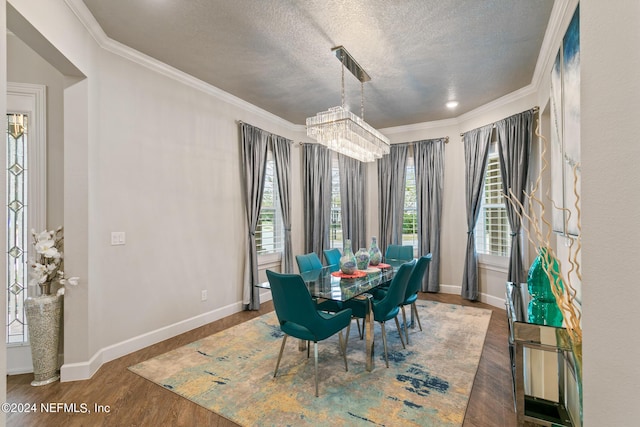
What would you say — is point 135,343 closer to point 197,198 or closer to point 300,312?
point 197,198

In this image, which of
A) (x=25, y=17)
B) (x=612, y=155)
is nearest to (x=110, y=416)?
(x=25, y=17)

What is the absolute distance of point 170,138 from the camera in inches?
131

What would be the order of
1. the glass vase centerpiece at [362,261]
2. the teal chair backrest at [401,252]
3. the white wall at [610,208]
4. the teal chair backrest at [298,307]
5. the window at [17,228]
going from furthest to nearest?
the teal chair backrest at [401,252] < the glass vase centerpiece at [362,261] < the window at [17,228] < the teal chair backrest at [298,307] < the white wall at [610,208]

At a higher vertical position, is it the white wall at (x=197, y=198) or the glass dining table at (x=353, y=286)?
the white wall at (x=197, y=198)

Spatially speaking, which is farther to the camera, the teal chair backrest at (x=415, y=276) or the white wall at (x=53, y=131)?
the teal chair backrest at (x=415, y=276)

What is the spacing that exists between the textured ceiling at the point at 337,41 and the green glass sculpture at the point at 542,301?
6.62ft

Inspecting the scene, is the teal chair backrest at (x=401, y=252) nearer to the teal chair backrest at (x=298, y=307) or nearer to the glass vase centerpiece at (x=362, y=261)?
the glass vase centerpiece at (x=362, y=261)

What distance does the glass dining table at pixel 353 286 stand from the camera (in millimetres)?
2412

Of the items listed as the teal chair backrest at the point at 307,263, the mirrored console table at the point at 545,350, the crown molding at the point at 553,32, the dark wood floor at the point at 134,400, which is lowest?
the dark wood floor at the point at 134,400

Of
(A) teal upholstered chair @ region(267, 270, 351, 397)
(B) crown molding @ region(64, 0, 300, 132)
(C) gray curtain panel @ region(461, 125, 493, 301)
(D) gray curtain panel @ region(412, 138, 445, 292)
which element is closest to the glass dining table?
(A) teal upholstered chair @ region(267, 270, 351, 397)

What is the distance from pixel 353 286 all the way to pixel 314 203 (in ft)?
9.32

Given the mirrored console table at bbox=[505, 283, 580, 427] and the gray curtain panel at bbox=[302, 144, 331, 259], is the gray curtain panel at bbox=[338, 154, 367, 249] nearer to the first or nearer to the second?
the gray curtain panel at bbox=[302, 144, 331, 259]

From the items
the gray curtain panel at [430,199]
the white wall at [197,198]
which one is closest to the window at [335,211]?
the white wall at [197,198]

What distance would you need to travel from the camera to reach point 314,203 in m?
5.31
